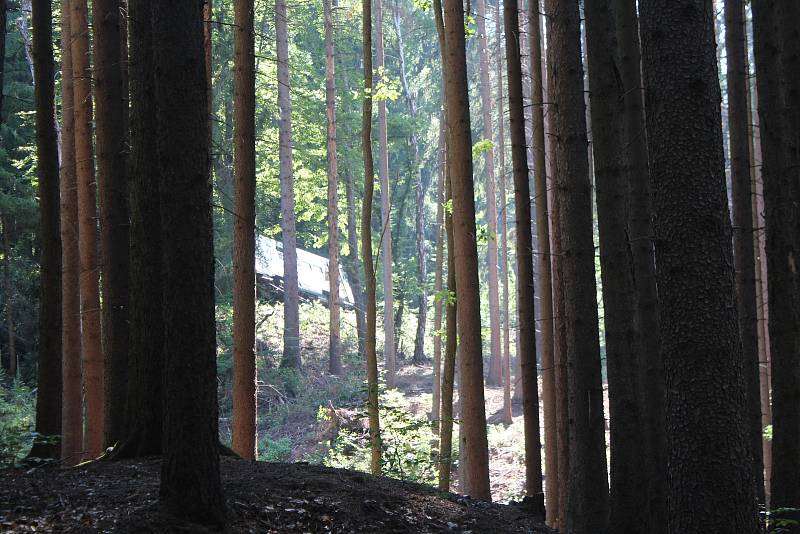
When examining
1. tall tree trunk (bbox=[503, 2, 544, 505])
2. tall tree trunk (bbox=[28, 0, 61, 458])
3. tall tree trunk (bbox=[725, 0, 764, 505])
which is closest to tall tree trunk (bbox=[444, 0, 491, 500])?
tall tree trunk (bbox=[503, 2, 544, 505])

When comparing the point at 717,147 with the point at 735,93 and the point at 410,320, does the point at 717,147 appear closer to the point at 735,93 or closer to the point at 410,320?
the point at 735,93

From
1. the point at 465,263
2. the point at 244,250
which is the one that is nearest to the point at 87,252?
the point at 244,250

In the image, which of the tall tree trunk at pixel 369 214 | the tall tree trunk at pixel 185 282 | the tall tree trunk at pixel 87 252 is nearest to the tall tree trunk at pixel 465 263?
the tall tree trunk at pixel 369 214

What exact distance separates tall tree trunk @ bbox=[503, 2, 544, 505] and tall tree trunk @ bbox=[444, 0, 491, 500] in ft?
3.58

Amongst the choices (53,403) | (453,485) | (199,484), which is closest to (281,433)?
(453,485)

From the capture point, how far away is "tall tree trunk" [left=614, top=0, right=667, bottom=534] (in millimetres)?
8203

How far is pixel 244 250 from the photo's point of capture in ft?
33.6

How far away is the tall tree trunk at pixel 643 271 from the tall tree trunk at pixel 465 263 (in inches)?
78.9

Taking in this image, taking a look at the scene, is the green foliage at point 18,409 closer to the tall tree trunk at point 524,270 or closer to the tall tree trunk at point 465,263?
the tall tree trunk at point 465,263

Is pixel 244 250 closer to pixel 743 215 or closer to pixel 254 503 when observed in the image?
pixel 254 503

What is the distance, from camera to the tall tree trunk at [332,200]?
87.1 ft

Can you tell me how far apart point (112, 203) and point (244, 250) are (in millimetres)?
1738

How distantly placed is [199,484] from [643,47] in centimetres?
428

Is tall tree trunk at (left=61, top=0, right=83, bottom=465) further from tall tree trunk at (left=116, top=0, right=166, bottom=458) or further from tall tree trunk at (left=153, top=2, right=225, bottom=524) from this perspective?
tall tree trunk at (left=153, top=2, right=225, bottom=524)
